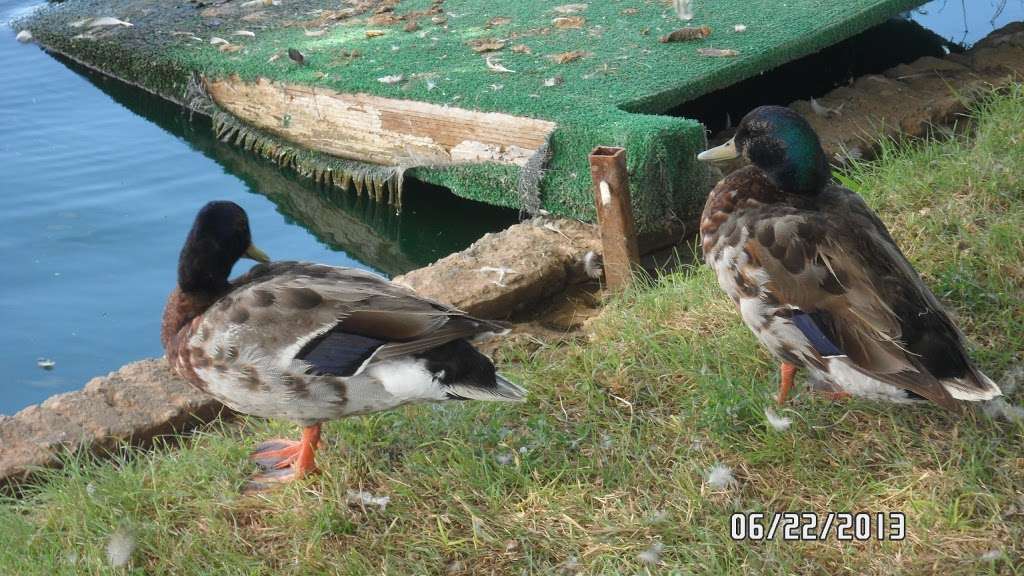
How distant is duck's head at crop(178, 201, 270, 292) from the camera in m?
2.83

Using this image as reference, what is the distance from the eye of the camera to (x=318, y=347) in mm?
2693

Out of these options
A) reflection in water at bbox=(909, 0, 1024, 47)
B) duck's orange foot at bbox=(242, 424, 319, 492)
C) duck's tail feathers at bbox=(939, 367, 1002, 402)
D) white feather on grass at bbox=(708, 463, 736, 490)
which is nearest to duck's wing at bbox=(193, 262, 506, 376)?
duck's orange foot at bbox=(242, 424, 319, 492)

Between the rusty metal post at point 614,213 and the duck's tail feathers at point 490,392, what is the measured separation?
4.61 feet

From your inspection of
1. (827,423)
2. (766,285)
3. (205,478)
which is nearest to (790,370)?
(827,423)

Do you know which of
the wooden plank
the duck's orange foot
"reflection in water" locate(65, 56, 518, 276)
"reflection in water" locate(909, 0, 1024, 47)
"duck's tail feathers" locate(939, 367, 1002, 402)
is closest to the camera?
"duck's tail feathers" locate(939, 367, 1002, 402)

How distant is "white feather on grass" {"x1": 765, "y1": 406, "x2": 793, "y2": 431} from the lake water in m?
2.80

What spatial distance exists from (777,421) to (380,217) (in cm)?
331

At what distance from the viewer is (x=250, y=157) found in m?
6.37

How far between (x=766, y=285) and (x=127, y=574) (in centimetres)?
178

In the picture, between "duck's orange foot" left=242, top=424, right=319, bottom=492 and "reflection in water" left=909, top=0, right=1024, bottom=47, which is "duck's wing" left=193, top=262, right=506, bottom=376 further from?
"reflection in water" left=909, top=0, right=1024, bottom=47

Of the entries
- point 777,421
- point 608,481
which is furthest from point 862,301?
point 608,481

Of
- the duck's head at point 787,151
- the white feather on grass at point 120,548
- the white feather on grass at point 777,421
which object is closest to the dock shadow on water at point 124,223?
the white feather on grass at point 120,548

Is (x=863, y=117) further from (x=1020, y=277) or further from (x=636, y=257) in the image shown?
(x=1020, y=277)

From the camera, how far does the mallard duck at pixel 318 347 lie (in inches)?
106
